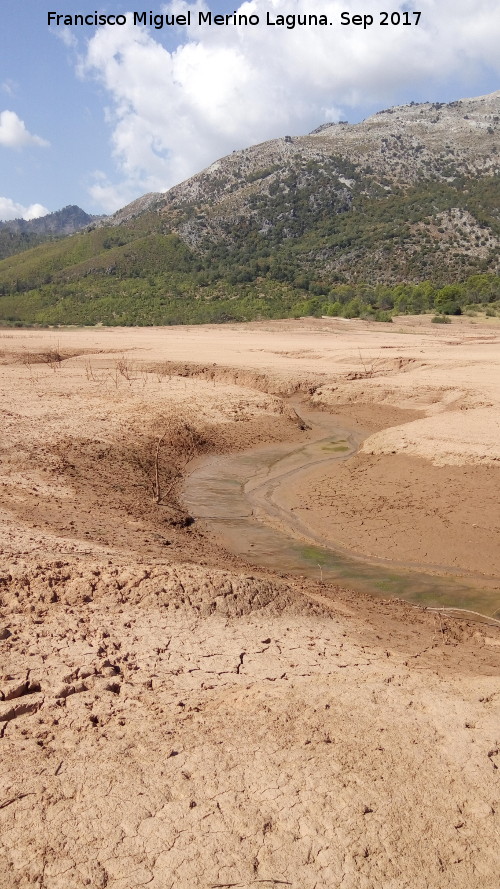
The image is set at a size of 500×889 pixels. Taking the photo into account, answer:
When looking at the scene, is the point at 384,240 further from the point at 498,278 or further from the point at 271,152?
the point at 271,152

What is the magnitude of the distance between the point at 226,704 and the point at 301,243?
61547 mm

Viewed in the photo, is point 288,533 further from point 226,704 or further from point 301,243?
point 301,243

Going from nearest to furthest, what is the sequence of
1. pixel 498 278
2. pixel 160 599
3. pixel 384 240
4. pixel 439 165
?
pixel 160 599, pixel 498 278, pixel 384 240, pixel 439 165

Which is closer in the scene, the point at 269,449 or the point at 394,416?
the point at 269,449

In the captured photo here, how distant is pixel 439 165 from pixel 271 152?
57.1ft

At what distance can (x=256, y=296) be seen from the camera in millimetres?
51062

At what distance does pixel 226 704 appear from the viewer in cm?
415

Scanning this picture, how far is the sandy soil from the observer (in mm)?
3117

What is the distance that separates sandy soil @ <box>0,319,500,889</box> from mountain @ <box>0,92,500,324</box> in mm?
34979

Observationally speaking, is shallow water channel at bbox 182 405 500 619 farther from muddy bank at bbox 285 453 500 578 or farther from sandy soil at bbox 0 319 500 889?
sandy soil at bbox 0 319 500 889

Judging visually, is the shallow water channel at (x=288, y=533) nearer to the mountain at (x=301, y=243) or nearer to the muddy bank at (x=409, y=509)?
the muddy bank at (x=409, y=509)

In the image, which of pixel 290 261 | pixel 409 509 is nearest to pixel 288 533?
pixel 409 509

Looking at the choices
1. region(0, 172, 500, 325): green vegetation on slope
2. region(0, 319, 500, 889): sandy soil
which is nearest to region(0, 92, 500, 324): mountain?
region(0, 172, 500, 325): green vegetation on slope

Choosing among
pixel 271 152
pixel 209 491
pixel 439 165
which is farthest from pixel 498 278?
pixel 209 491
